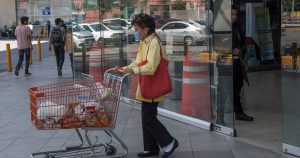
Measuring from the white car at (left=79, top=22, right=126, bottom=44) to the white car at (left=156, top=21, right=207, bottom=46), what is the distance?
6.13 ft

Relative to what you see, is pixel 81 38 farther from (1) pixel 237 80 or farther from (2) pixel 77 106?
(2) pixel 77 106

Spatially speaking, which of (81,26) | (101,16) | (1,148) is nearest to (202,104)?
(1,148)

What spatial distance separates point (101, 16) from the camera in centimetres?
1177

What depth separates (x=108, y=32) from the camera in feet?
38.2

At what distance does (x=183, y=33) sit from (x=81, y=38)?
506 centimetres

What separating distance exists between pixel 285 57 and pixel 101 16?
252 inches

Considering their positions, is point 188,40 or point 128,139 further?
point 188,40

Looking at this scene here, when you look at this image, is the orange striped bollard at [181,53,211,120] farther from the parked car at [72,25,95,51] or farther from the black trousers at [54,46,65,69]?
the black trousers at [54,46,65,69]

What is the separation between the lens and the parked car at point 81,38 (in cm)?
1273

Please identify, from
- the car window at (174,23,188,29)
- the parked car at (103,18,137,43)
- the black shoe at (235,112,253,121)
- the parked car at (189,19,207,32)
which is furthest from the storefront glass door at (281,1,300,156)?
the parked car at (103,18,137,43)

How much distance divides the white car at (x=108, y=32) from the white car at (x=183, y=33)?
1.87 m

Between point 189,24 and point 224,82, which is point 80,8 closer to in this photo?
point 189,24

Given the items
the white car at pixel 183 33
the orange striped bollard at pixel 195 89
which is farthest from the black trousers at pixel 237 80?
the white car at pixel 183 33

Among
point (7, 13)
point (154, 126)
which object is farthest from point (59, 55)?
point (7, 13)
